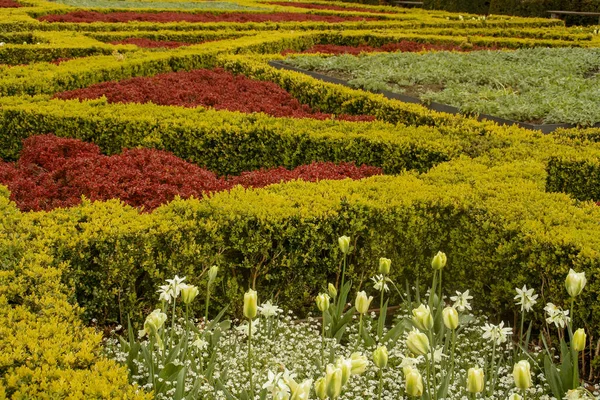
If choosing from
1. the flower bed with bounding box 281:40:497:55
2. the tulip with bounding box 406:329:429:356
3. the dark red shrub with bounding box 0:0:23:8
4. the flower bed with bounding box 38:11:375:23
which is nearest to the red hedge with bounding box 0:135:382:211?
the tulip with bounding box 406:329:429:356

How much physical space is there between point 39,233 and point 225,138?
3.11 metres

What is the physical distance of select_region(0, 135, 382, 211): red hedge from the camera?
5.82m

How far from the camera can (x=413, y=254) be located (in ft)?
17.4

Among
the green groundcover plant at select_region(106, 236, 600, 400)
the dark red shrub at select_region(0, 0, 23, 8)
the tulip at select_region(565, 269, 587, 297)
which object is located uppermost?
the dark red shrub at select_region(0, 0, 23, 8)

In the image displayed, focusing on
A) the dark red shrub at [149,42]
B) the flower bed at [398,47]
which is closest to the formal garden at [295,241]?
the dark red shrub at [149,42]

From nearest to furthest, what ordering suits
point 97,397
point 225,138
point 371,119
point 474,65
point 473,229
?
1. point 97,397
2. point 473,229
3. point 225,138
4. point 371,119
5. point 474,65

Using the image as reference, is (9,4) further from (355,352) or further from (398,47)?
(355,352)

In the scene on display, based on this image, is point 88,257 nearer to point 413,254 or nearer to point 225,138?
point 413,254

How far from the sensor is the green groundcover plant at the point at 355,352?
287cm

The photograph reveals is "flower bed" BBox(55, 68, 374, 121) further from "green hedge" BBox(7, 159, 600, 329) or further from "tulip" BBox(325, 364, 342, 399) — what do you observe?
"tulip" BBox(325, 364, 342, 399)

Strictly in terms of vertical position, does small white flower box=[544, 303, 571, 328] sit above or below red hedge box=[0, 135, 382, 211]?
above

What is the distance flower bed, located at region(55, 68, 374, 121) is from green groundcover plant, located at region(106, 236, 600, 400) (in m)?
4.28

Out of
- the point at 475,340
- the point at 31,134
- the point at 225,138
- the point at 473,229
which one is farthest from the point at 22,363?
the point at 31,134

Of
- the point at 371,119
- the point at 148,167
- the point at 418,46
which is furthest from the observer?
the point at 418,46
